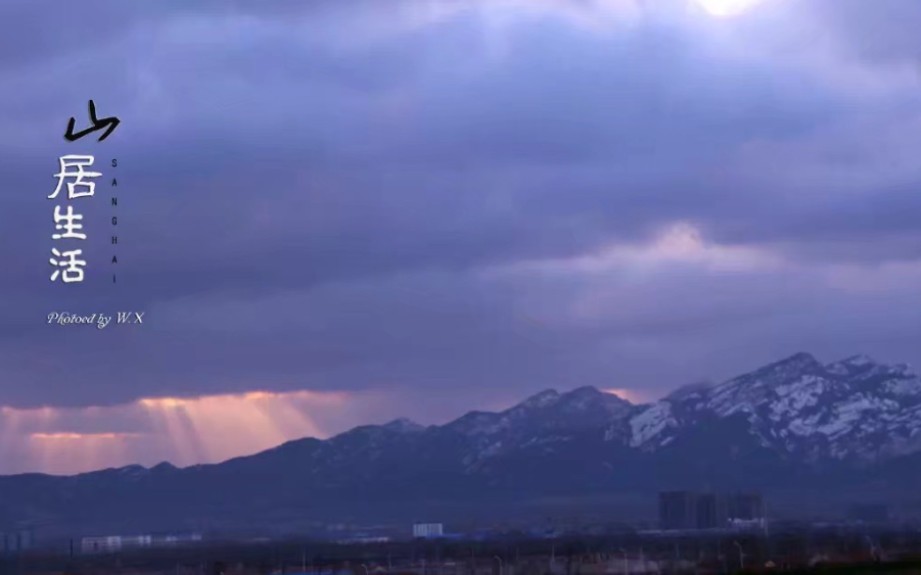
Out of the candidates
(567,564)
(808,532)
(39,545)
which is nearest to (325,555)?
(39,545)

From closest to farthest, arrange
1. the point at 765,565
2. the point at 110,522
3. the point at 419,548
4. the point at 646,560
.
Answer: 1. the point at 765,565
2. the point at 646,560
3. the point at 419,548
4. the point at 110,522

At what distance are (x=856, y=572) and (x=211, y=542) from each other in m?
97.7

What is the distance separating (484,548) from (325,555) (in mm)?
18852

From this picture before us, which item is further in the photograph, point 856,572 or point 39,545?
point 39,545

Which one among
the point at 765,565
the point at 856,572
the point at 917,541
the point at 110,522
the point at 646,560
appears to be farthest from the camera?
the point at 110,522

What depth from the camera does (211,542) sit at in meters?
173

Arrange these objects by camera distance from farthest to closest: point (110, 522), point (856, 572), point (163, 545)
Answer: point (110, 522) < point (163, 545) < point (856, 572)

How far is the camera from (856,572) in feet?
289

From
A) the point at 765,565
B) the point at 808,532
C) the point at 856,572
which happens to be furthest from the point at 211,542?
the point at 856,572

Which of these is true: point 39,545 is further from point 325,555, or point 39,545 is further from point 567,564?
point 567,564

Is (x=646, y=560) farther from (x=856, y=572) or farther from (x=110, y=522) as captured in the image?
(x=110, y=522)

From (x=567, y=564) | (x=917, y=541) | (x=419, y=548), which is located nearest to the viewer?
(x=567, y=564)

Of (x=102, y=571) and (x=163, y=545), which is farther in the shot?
(x=163, y=545)

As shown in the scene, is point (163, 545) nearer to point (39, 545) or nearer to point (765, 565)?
point (39, 545)
